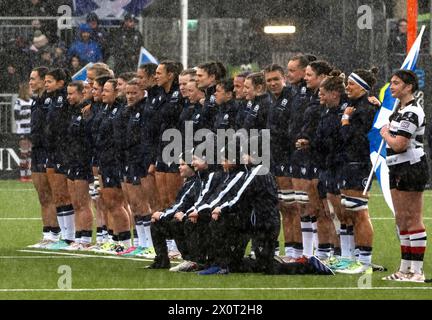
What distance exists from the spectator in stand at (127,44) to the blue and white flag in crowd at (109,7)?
0.48m

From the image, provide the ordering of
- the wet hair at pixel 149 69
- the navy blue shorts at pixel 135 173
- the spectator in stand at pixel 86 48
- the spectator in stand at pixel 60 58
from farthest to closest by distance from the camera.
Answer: the spectator in stand at pixel 60 58 → the spectator in stand at pixel 86 48 → the wet hair at pixel 149 69 → the navy blue shorts at pixel 135 173

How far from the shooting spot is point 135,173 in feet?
54.1

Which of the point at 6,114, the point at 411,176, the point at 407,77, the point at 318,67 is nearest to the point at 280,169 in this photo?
the point at 318,67

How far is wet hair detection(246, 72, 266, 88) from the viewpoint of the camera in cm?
1526

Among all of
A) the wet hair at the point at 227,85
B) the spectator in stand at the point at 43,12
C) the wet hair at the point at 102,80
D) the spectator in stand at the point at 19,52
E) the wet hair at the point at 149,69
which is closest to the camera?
the wet hair at the point at 227,85

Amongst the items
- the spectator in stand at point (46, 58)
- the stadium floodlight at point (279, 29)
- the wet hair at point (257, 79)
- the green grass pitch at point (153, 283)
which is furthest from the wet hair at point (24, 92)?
the wet hair at point (257, 79)

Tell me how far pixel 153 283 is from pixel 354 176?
7.99 ft

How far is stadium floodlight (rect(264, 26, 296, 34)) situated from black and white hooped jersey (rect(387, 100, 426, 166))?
723 inches

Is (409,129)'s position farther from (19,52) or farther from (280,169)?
(19,52)

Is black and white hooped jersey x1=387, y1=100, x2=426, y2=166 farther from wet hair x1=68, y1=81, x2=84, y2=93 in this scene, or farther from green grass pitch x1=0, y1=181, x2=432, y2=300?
wet hair x1=68, y1=81, x2=84, y2=93

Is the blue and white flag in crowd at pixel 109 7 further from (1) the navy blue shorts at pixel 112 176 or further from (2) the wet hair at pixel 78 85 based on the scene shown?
(1) the navy blue shorts at pixel 112 176

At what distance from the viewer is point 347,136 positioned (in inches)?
564

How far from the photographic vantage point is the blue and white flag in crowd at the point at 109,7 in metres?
28.9

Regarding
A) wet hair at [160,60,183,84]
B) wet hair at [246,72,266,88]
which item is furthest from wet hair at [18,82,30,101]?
wet hair at [246,72,266,88]
